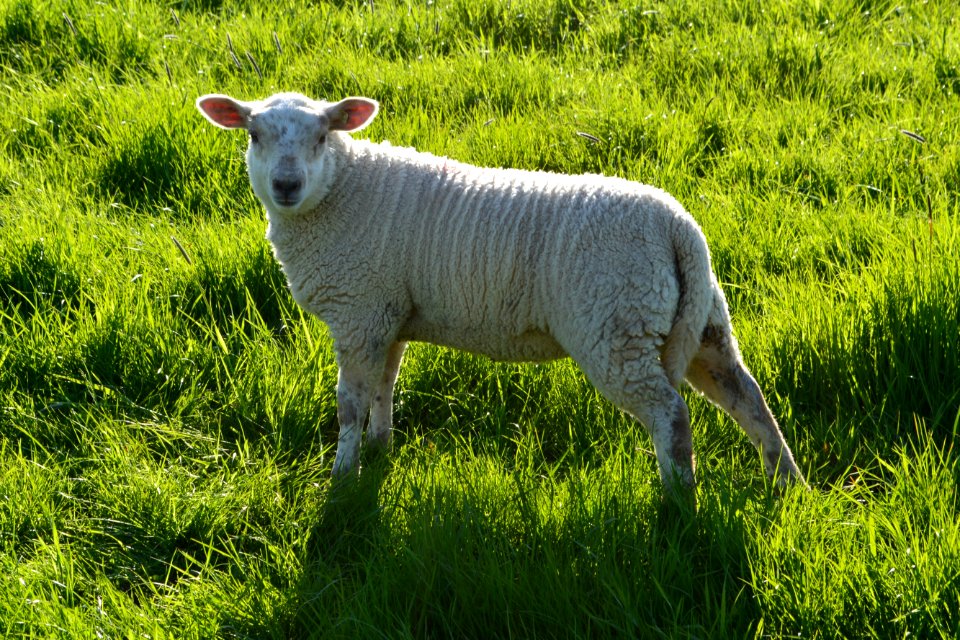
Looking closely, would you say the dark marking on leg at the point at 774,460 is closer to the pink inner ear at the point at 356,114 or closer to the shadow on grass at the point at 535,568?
the shadow on grass at the point at 535,568

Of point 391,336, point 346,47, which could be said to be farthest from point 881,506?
point 346,47

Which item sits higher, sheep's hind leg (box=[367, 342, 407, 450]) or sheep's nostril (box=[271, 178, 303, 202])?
sheep's nostril (box=[271, 178, 303, 202])

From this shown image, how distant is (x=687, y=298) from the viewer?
3436mm

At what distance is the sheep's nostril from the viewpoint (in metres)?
3.69

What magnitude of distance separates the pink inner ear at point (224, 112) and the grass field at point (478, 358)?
2.91 ft

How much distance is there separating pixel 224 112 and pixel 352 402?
121cm

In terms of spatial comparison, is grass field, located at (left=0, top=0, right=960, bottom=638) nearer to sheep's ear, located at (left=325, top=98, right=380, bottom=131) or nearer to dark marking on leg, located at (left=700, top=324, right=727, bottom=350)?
dark marking on leg, located at (left=700, top=324, right=727, bottom=350)

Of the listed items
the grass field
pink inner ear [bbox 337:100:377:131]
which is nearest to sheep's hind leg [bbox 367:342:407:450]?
the grass field

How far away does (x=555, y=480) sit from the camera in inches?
143

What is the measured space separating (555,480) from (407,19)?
4.32 metres

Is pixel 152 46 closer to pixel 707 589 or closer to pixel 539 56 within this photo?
pixel 539 56

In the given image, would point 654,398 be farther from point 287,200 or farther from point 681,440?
point 287,200

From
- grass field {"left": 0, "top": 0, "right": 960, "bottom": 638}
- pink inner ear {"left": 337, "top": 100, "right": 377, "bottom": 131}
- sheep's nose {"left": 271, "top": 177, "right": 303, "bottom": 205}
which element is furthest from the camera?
pink inner ear {"left": 337, "top": 100, "right": 377, "bottom": 131}

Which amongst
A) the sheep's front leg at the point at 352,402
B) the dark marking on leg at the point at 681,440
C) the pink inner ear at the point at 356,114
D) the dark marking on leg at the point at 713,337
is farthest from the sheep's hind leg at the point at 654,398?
the pink inner ear at the point at 356,114
